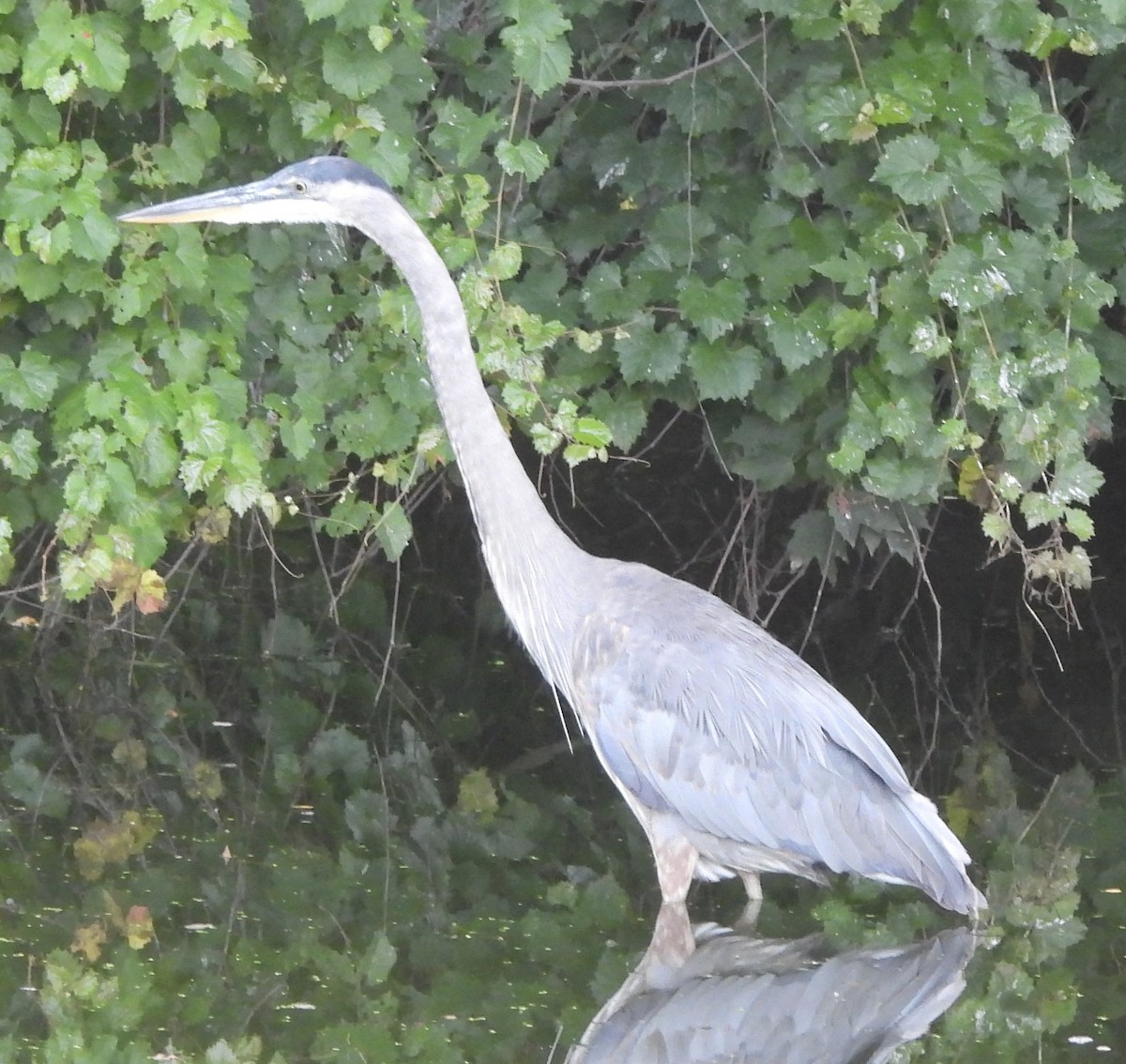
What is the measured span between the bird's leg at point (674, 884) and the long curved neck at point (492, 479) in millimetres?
480

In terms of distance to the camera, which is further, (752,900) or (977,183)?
(977,183)

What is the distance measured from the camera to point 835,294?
16.1 feet

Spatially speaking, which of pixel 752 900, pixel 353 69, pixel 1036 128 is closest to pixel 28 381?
pixel 353 69

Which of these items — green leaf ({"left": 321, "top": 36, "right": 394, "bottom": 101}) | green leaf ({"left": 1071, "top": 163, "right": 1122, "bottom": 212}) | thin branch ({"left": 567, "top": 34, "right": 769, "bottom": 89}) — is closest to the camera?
green leaf ({"left": 321, "top": 36, "right": 394, "bottom": 101})

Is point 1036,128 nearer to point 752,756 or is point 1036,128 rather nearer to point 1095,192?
point 1095,192

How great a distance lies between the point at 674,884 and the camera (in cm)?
389

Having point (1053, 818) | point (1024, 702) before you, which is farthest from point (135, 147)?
point (1024, 702)

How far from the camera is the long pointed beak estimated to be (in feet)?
12.3

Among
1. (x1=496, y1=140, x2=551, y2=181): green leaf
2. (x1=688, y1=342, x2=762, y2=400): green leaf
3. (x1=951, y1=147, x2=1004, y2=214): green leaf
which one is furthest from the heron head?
(x1=951, y1=147, x2=1004, y2=214): green leaf

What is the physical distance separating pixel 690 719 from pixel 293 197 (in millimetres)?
1404

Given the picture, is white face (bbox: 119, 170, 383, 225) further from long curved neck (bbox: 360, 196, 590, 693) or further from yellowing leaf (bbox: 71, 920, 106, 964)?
yellowing leaf (bbox: 71, 920, 106, 964)

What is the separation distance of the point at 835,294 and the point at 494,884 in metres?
1.91

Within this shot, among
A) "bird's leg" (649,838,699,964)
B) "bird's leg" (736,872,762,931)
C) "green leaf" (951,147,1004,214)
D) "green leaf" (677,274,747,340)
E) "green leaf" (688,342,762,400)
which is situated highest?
"green leaf" (951,147,1004,214)

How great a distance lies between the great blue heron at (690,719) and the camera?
3748mm
